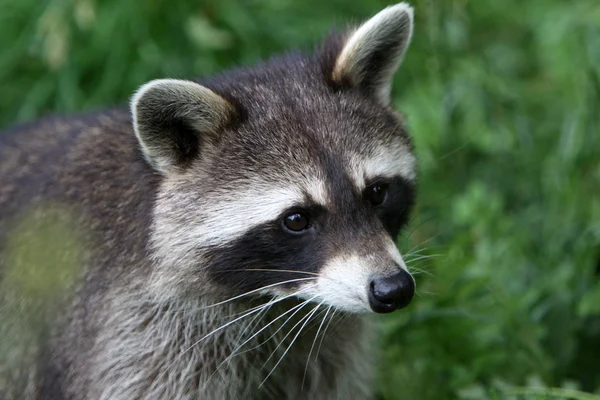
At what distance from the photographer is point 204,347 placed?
4695 mm

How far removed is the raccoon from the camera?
429cm

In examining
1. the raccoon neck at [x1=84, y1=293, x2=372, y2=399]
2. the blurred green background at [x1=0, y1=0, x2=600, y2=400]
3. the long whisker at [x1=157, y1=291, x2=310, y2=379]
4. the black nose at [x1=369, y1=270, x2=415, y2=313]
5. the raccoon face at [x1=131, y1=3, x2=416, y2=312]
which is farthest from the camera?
the blurred green background at [x1=0, y1=0, x2=600, y2=400]

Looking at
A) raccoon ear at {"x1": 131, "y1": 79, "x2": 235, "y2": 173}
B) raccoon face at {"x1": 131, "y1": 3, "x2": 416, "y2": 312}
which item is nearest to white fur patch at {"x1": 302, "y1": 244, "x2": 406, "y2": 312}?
raccoon face at {"x1": 131, "y1": 3, "x2": 416, "y2": 312}

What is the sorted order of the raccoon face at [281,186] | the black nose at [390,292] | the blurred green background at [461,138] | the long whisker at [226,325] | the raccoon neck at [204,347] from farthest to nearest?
the blurred green background at [461,138]
the raccoon neck at [204,347]
the long whisker at [226,325]
the raccoon face at [281,186]
the black nose at [390,292]

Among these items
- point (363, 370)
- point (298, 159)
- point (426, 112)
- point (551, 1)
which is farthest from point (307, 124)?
point (551, 1)

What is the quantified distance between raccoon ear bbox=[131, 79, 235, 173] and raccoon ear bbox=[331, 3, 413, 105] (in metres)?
0.59

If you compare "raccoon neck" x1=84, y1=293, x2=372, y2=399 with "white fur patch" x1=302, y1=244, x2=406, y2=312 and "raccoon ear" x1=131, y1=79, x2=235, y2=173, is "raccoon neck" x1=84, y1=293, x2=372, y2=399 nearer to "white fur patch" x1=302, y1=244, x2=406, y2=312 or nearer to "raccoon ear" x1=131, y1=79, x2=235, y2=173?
"white fur patch" x1=302, y1=244, x2=406, y2=312

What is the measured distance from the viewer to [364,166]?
4.37m

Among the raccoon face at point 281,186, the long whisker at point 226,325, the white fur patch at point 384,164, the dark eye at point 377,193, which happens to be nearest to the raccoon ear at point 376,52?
the raccoon face at point 281,186

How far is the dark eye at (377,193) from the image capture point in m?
4.38

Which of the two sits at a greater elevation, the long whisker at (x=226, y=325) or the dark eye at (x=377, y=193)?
the dark eye at (x=377, y=193)

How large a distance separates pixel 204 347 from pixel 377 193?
104 centimetres

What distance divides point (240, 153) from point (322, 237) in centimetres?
52

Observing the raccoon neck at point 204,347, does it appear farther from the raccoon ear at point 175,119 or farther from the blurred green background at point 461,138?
the blurred green background at point 461,138
